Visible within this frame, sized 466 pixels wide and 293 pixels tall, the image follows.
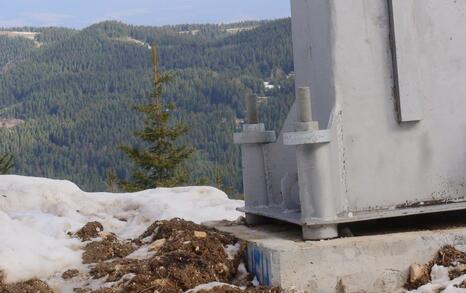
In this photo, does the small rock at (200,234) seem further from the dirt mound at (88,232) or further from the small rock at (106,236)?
the dirt mound at (88,232)

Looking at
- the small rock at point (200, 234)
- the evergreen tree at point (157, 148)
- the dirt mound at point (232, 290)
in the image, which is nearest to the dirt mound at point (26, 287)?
the small rock at point (200, 234)

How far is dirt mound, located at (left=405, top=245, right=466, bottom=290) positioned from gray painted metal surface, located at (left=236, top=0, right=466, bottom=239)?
0.35 meters

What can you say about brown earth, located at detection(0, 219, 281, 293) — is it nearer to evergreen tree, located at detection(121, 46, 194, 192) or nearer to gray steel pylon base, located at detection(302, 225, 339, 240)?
gray steel pylon base, located at detection(302, 225, 339, 240)

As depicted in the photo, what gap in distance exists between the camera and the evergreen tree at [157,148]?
98.7 ft

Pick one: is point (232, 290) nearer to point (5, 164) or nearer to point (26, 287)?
point (26, 287)

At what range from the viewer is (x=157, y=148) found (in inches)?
1228

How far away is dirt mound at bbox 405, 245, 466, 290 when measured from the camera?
16.3 ft

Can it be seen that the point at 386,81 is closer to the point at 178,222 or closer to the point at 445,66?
the point at 445,66

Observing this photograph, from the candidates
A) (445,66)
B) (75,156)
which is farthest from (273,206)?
(75,156)

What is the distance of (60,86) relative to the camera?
19838cm

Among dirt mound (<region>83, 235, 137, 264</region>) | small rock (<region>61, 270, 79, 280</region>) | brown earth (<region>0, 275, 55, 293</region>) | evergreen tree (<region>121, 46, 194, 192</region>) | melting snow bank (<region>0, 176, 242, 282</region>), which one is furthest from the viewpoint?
evergreen tree (<region>121, 46, 194, 192</region>)

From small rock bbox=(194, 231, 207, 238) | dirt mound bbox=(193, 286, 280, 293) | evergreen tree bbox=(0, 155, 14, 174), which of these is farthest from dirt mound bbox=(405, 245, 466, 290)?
evergreen tree bbox=(0, 155, 14, 174)

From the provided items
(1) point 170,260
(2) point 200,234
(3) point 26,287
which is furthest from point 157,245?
(3) point 26,287

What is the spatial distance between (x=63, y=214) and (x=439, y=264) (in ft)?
14.5
